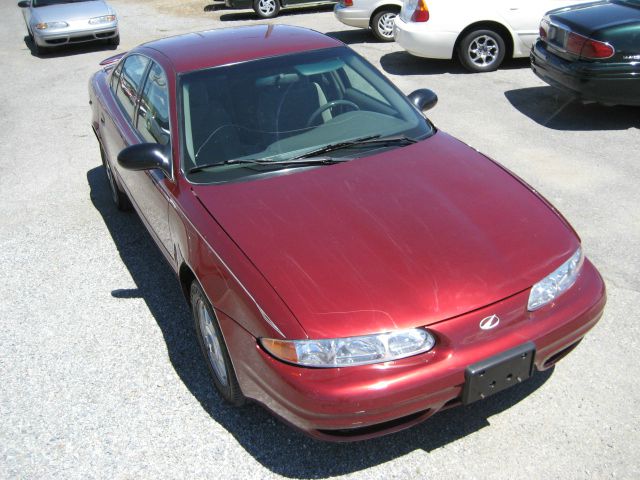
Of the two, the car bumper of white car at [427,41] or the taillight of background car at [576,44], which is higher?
the taillight of background car at [576,44]

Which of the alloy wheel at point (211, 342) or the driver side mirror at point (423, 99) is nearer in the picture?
the alloy wheel at point (211, 342)

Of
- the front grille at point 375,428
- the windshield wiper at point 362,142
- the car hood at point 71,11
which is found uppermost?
the windshield wiper at point 362,142

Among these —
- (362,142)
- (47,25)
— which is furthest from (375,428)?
(47,25)

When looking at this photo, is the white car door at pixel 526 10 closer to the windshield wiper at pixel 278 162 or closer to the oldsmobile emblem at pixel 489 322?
the windshield wiper at pixel 278 162

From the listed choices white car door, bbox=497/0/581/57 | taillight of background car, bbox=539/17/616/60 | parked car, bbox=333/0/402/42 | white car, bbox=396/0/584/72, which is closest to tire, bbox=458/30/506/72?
white car, bbox=396/0/584/72

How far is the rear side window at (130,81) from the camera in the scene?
488 centimetres

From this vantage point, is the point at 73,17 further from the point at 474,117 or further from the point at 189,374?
the point at 189,374

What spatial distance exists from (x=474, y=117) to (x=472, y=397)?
214 inches

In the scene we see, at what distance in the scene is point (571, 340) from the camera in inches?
127

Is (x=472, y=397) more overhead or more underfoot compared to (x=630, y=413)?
more overhead

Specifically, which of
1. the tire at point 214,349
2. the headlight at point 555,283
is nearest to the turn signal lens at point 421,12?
the headlight at point 555,283

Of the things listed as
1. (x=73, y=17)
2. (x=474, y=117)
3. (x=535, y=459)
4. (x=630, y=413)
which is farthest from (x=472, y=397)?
(x=73, y=17)

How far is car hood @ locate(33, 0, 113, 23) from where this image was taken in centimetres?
1278

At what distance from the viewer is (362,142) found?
4.03m
